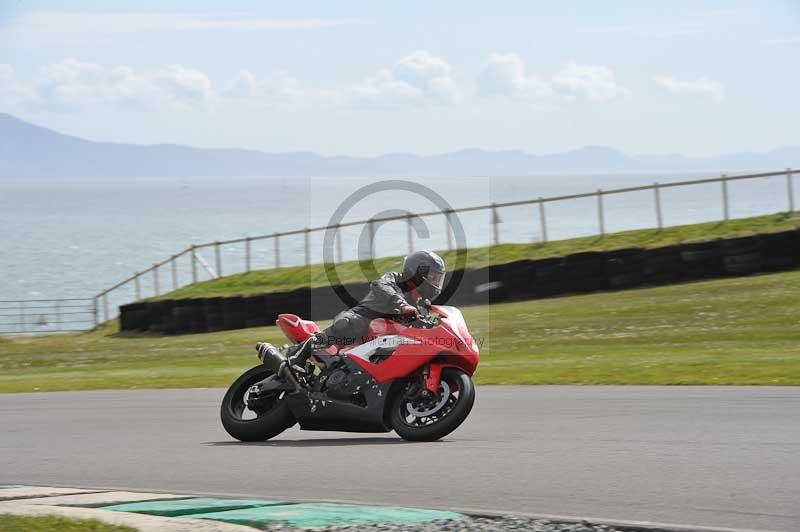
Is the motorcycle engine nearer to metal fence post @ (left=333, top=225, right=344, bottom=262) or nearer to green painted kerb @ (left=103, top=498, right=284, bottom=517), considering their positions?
green painted kerb @ (left=103, top=498, right=284, bottom=517)

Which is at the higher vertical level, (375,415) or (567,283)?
(567,283)

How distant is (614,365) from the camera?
16109 mm

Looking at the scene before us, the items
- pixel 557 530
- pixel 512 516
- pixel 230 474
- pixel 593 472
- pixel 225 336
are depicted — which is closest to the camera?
pixel 557 530

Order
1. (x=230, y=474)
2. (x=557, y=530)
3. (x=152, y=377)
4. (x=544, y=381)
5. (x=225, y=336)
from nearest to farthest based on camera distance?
1. (x=557, y=530)
2. (x=230, y=474)
3. (x=544, y=381)
4. (x=152, y=377)
5. (x=225, y=336)

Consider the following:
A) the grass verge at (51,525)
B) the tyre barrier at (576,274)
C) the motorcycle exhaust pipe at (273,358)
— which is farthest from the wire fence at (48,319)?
the grass verge at (51,525)

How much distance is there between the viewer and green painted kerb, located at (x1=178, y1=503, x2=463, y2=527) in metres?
6.83

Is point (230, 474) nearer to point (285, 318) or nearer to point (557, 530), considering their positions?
point (285, 318)

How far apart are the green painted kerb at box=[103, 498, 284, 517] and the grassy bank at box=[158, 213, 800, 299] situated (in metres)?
19.1

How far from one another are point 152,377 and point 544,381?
7.50 metres

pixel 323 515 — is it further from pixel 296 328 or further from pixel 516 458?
pixel 296 328


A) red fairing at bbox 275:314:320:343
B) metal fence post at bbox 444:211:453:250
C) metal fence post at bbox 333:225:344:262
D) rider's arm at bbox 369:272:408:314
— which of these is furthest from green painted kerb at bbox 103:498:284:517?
metal fence post at bbox 333:225:344:262

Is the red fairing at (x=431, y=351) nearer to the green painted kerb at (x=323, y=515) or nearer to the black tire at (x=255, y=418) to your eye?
the black tire at (x=255, y=418)

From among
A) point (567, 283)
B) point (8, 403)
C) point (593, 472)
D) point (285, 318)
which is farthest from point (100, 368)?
point (593, 472)

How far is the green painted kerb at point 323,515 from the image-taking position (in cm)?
683
